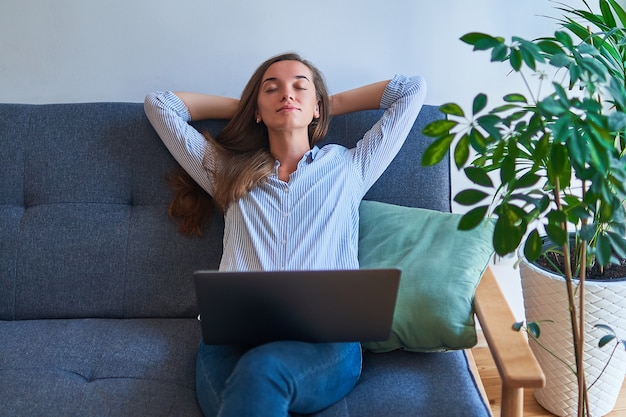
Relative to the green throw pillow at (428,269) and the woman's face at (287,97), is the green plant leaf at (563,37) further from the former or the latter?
the woman's face at (287,97)

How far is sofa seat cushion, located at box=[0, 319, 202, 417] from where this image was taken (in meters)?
1.43

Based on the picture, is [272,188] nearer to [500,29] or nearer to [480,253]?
[480,253]

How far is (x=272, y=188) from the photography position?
1760 mm

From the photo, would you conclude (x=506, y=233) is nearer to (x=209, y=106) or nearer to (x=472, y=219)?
(x=472, y=219)

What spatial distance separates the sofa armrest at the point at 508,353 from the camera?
4.00ft

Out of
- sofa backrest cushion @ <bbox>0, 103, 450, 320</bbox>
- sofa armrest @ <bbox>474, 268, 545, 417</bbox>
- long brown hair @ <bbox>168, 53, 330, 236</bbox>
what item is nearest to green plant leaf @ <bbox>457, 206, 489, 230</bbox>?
sofa armrest @ <bbox>474, 268, 545, 417</bbox>

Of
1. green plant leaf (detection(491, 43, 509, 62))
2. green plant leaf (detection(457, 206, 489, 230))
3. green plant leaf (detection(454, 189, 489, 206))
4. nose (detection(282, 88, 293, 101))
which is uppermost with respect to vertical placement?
green plant leaf (detection(491, 43, 509, 62))

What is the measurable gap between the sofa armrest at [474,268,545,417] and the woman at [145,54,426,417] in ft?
1.03

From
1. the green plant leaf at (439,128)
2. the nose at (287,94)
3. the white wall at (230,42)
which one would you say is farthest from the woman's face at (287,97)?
the green plant leaf at (439,128)

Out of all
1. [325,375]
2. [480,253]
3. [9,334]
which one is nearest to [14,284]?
[9,334]

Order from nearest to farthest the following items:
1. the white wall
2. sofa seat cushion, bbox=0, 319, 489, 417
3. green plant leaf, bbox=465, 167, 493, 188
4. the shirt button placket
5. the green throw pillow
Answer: green plant leaf, bbox=465, 167, 493, 188 < sofa seat cushion, bbox=0, 319, 489, 417 < the green throw pillow < the shirt button placket < the white wall

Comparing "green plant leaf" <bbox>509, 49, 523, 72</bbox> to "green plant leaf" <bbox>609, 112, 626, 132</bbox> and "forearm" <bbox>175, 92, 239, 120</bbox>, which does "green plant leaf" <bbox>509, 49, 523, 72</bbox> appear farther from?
"forearm" <bbox>175, 92, 239, 120</bbox>

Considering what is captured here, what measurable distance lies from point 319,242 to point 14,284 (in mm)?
869

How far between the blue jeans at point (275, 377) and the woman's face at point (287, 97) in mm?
627
